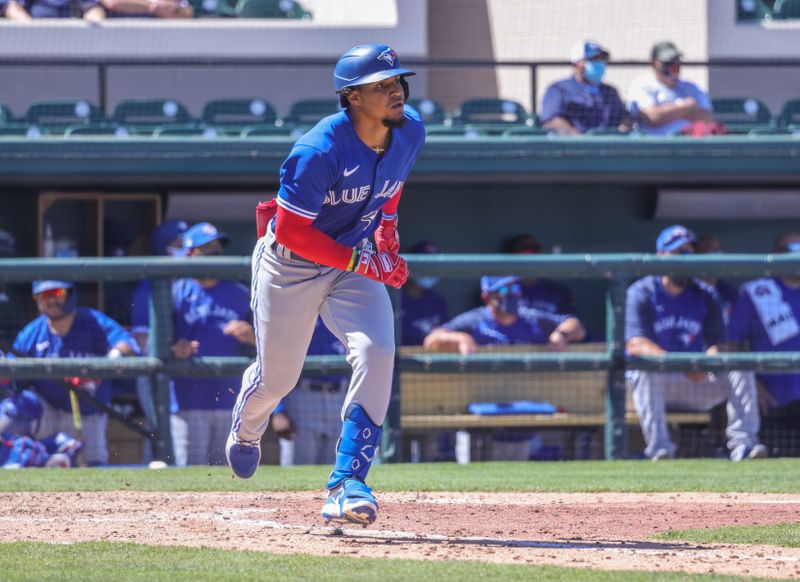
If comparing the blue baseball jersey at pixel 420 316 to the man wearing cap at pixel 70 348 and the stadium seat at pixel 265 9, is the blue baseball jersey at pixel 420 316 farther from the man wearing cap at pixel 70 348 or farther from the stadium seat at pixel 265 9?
the stadium seat at pixel 265 9

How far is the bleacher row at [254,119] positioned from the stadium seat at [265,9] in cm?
170

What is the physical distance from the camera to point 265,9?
488 inches

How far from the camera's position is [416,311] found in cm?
913

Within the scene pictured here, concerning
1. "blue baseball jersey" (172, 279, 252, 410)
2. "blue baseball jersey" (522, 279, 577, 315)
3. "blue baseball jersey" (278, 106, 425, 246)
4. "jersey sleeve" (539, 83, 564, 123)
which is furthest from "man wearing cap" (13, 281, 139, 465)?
"jersey sleeve" (539, 83, 564, 123)

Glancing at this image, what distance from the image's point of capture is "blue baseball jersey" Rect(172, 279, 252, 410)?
25.4 feet

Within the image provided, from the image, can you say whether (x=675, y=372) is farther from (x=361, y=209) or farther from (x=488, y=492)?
(x=361, y=209)

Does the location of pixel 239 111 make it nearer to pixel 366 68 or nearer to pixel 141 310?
pixel 141 310

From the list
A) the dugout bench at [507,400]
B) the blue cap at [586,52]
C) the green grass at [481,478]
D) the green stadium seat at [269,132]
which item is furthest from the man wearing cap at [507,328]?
the blue cap at [586,52]

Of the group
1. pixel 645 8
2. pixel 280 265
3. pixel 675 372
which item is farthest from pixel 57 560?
pixel 645 8

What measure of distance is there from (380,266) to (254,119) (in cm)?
650

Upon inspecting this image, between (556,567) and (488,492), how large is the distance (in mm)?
2154

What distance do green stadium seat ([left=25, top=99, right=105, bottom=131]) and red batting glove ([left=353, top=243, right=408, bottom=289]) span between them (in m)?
6.42

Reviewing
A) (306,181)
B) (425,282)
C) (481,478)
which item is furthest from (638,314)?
(306,181)

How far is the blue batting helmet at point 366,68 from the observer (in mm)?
4504
